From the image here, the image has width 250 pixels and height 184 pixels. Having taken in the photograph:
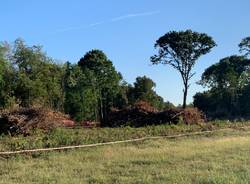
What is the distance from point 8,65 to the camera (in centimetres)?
4631

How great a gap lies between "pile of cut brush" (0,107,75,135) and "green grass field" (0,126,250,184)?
3953 millimetres

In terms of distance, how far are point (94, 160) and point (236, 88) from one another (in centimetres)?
5786

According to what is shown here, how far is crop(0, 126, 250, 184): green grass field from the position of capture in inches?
476

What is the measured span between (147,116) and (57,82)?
22.8 meters

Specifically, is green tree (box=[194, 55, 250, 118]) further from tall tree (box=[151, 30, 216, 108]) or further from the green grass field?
the green grass field

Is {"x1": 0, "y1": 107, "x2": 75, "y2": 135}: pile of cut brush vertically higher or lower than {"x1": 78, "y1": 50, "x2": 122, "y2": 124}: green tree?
lower

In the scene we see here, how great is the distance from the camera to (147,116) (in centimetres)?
2758

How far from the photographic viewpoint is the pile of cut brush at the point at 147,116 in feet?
88.8

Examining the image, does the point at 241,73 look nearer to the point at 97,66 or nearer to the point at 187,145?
the point at 97,66

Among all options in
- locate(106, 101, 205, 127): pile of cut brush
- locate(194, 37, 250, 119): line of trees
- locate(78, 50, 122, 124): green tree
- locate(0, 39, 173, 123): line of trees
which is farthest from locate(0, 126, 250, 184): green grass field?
locate(194, 37, 250, 119): line of trees

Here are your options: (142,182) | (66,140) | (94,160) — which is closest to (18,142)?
(66,140)

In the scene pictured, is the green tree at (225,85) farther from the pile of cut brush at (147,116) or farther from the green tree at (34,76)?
the pile of cut brush at (147,116)

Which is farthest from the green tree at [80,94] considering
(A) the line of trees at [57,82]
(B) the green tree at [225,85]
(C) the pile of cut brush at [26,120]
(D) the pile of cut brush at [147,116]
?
(C) the pile of cut brush at [26,120]

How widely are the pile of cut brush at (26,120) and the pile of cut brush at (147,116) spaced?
5.91 metres
